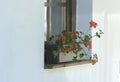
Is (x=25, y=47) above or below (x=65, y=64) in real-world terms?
above

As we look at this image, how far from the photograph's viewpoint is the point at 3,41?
2.65 metres

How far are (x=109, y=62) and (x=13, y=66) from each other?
64.4 inches

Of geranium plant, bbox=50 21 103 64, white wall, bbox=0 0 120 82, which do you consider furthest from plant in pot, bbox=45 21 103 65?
white wall, bbox=0 0 120 82

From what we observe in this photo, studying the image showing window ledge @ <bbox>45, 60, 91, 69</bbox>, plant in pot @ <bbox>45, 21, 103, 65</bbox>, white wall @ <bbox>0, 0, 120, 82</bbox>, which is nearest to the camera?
white wall @ <bbox>0, 0, 120, 82</bbox>

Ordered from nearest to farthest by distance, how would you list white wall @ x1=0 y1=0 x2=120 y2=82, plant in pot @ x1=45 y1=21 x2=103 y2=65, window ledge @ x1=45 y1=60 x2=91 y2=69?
Answer: white wall @ x1=0 y1=0 x2=120 y2=82, window ledge @ x1=45 y1=60 x2=91 y2=69, plant in pot @ x1=45 y1=21 x2=103 y2=65

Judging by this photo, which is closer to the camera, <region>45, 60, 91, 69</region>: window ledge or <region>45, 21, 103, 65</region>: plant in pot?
<region>45, 60, 91, 69</region>: window ledge

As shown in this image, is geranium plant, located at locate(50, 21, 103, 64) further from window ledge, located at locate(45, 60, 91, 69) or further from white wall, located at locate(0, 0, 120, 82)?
white wall, located at locate(0, 0, 120, 82)

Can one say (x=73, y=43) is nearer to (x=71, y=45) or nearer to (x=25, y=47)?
(x=71, y=45)

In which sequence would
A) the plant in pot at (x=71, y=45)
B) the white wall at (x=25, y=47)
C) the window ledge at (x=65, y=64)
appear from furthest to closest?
the plant in pot at (x=71, y=45) < the window ledge at (x=65, y=64) < the white wall at (x=25, y=47)

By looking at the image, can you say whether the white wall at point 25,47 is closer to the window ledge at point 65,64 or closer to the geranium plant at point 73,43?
the window ledge at point 65,64

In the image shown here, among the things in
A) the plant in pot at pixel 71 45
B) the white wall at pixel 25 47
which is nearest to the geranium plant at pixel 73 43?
the plant in pot at pixel 71 45

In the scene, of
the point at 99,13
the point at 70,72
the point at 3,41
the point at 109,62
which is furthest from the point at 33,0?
the point at 109,62

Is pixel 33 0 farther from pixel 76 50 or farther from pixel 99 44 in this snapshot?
pixel 99 44

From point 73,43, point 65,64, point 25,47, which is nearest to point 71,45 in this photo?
point 73,43
